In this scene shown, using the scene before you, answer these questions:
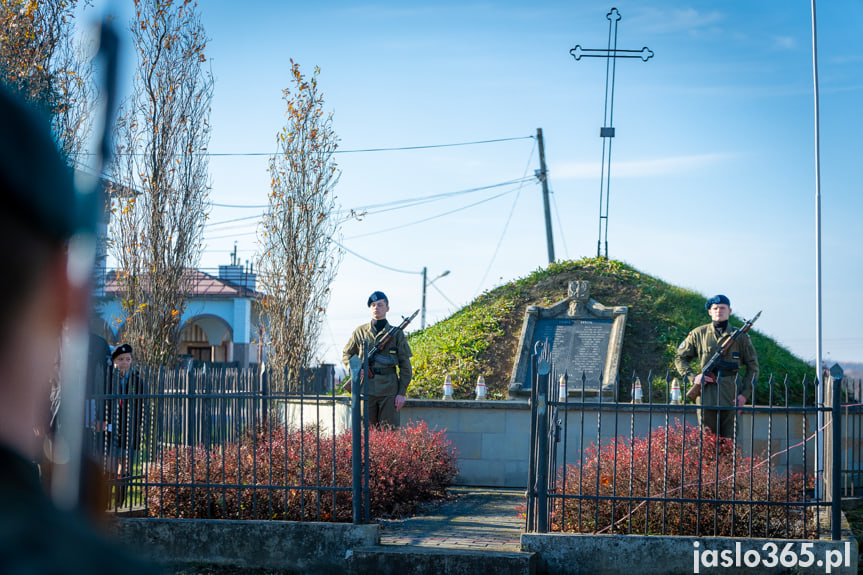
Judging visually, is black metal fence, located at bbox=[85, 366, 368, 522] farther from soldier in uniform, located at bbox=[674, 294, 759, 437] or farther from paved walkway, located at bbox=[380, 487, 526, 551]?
soldier in uniform, located at bbox=[674, 294, 759, 437]

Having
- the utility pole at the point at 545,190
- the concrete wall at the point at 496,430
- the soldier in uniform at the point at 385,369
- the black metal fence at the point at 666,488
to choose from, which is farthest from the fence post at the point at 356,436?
the utility pole at the point at 545,190

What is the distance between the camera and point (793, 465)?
11633 mm

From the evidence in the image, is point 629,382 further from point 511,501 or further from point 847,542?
point 847,542

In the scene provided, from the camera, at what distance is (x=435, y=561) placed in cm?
664

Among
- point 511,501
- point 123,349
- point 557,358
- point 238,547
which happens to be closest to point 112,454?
point 238,547

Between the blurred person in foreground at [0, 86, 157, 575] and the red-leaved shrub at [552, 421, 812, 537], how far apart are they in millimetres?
6556

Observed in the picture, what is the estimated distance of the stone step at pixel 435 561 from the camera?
6.50 m

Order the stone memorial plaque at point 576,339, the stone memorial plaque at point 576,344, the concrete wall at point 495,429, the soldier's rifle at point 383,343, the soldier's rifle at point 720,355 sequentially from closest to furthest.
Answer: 1. the soldier's rifle at point 720,355
2. the soldier's rifle at point 383,343
3. the concrete wall at point 495,429
4. the stone memorial plaque at point 576,339
5. the stone memorial plaque at point 576,344

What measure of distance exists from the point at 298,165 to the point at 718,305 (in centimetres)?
1004

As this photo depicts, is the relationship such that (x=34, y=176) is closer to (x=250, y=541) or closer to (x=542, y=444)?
(x=542, y=444)

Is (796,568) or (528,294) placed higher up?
(528,294)

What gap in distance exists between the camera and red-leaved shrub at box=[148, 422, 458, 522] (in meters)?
7.57

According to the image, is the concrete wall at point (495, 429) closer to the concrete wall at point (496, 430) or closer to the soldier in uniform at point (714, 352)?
the concrete wall at point (496, 430)

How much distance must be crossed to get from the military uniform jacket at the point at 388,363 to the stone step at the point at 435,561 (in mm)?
4099
